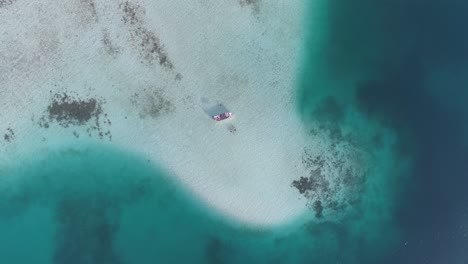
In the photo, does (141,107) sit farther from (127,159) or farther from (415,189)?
(415,189)

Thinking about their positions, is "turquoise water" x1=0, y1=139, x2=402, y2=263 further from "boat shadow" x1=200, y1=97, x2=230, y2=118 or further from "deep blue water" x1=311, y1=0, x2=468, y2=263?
"deep blue water" x1=311, y1=0, x2=468, y2=263

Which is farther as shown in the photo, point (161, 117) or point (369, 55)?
point (369, 55)

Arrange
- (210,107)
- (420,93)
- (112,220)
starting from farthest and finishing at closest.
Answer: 1. (420,93)
2. (210,107)
3. (112,220)

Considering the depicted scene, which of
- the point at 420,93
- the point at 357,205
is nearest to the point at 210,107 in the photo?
the point at 357,205

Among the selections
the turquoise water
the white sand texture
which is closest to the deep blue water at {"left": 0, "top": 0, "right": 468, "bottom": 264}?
the turquoise water

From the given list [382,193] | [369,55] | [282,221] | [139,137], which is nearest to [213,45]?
[139,137]

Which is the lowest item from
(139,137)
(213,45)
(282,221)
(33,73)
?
(282,221)

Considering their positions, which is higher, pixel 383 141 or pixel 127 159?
pixel 383 141

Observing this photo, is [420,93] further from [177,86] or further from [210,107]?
[177,86]
